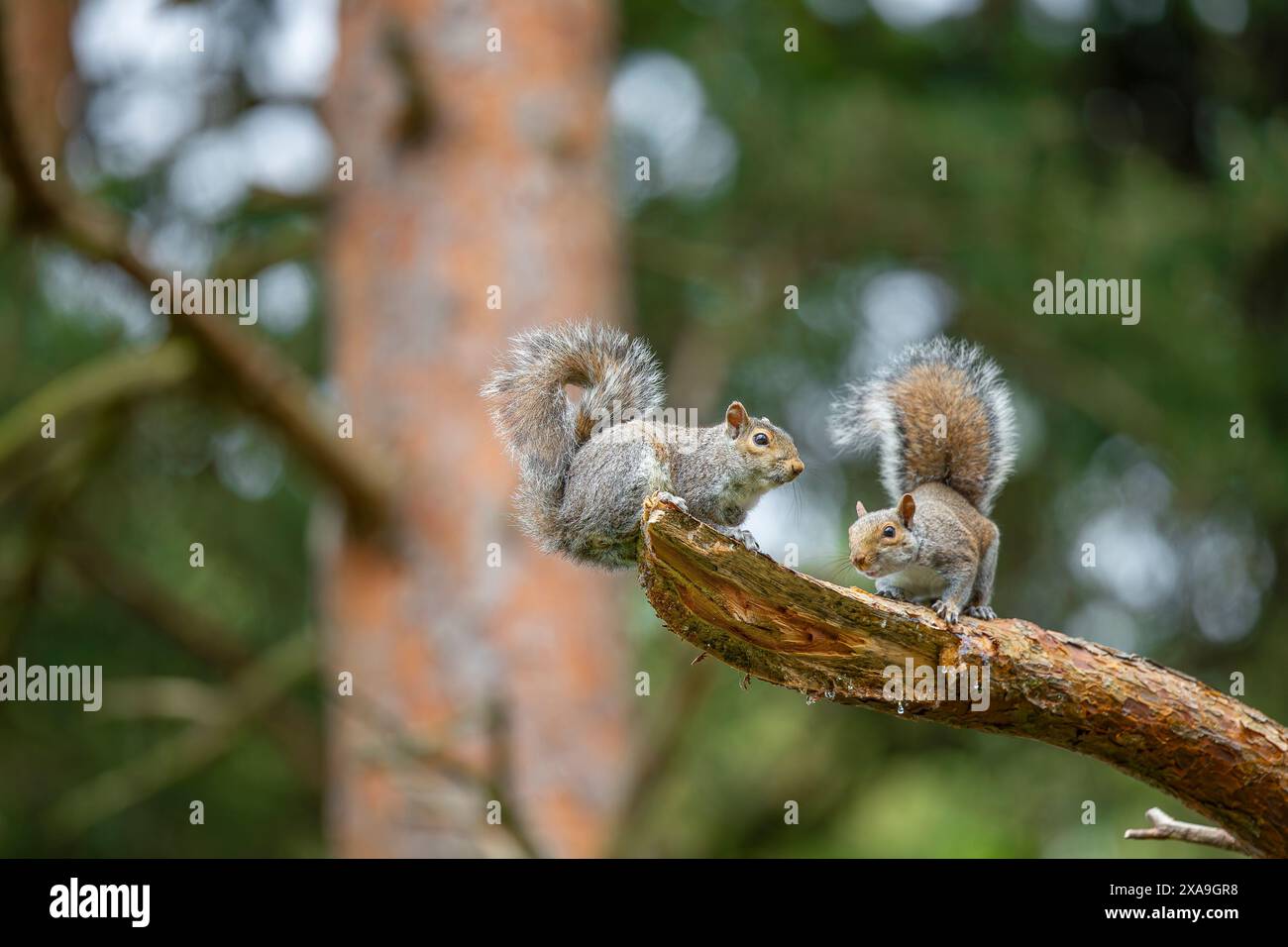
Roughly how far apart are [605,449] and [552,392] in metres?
0.12

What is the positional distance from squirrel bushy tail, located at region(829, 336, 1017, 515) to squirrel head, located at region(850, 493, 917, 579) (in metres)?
0.19

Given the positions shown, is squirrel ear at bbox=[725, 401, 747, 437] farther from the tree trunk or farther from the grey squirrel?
the tree trunk

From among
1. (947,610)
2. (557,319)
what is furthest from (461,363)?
(947,610)

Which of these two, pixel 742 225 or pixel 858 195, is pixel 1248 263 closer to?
pixel 858 195

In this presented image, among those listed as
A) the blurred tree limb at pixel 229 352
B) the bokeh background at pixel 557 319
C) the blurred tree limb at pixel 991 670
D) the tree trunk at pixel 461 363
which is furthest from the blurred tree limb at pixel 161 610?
the blurred tree limb at pixel 991 670

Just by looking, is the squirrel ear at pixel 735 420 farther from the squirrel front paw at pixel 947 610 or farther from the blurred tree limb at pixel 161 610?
the blurred tree limb at pixel 161 610

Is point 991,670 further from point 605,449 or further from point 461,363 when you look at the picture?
point 461,363

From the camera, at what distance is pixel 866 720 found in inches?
244

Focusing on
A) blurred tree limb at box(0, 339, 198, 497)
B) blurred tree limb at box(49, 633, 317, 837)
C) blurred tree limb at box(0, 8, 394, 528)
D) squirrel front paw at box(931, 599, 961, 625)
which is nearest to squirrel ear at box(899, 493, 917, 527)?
squirrel front paw at box(931, 599, 961, 625)

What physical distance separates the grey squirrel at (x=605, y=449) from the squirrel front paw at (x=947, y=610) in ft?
0.96

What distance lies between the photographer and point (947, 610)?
200 cm

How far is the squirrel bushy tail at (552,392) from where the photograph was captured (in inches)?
78.5

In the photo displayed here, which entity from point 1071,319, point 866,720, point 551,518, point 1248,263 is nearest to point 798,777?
point 866,720

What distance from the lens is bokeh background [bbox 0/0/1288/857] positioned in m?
4.01
